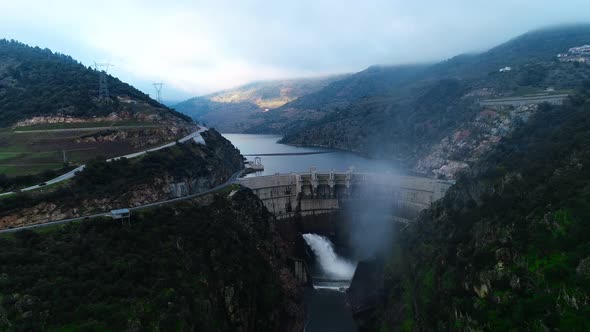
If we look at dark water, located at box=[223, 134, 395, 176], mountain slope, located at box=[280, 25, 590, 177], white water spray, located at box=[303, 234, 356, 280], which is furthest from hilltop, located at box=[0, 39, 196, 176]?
mountain slope, located at box=[280, 25, 590, 177]

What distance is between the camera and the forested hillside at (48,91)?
69750mm

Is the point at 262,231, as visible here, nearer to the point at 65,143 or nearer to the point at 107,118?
the point at 65,143

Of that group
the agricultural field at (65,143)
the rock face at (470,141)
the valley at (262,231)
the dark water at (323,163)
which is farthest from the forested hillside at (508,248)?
the dark water at (323,163)

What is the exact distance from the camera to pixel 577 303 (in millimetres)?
21453

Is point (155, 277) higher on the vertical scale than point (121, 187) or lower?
lower

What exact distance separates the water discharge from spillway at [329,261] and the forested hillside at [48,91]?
43138mm

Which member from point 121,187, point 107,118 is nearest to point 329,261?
point 121,187

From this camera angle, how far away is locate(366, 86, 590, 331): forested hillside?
2370 cm

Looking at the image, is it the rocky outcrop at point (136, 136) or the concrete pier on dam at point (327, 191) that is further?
the concrete pier on dam at point (327, 191)

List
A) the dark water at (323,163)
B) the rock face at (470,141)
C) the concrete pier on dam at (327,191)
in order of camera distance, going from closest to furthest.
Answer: the concrete pier on dam at (327,191) < the rock face at (470,141) < the dark water at (323,163)

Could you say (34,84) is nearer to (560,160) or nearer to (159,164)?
(159,164)

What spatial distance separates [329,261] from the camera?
60.2m

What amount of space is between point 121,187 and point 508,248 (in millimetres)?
40066

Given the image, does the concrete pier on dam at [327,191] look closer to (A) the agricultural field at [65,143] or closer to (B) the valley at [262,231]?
(B) the valley at [262,231]
